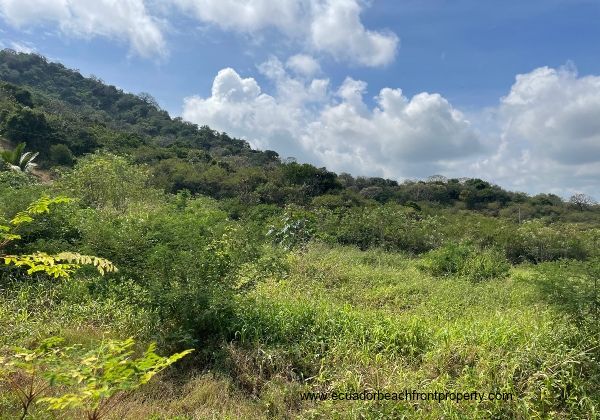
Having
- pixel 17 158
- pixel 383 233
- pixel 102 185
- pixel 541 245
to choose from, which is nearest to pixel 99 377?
pixel 383 233

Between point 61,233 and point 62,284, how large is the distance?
6.54 feet

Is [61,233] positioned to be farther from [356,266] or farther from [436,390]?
[436,390]

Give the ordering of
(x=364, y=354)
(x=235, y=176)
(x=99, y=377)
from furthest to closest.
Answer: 1. (x=235, y=176)
2. (x=364, y=354)
3. (x=99, y=377)

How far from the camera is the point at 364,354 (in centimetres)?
498

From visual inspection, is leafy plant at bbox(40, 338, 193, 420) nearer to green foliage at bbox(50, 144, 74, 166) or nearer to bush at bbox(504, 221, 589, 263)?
bush at bbox(504, 221, 589, 263)

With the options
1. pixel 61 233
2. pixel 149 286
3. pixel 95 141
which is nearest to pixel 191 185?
pixel 95 141

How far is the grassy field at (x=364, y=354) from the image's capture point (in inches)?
166

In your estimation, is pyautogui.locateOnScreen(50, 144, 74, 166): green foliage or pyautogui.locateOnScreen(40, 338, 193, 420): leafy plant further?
pyautogui.locateOnScreen(50, 144, 74, 166): green foliage

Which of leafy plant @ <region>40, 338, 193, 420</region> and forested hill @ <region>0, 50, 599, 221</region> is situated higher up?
forested hill @ <region>0, 50, 599, 221</region>

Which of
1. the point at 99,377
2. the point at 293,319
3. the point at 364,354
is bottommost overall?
the point at 364,354

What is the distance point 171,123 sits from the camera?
249 feet

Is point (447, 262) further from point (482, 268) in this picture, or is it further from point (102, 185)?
point (102, 185)

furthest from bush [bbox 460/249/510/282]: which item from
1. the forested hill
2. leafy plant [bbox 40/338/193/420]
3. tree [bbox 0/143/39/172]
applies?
tree [bbox 0/143/39/172]

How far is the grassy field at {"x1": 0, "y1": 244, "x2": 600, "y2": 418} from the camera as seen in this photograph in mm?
4211
